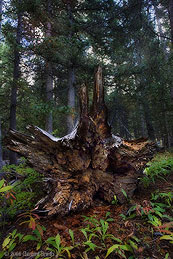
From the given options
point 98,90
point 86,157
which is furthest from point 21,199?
point 98,90

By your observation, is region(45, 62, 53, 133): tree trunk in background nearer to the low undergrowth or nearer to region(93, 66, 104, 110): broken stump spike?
region(93, 66, 104, 110): broken stump spike

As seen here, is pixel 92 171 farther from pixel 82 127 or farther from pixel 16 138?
pixel 16 138

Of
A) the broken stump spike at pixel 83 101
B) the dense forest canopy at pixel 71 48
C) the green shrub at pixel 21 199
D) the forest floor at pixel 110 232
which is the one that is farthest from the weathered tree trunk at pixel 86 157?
the dense forest canopy at pixel 71 48

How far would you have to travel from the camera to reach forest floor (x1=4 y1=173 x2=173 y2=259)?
55.0 inches

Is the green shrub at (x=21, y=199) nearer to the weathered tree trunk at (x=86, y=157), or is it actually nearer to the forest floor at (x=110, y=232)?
the forest floor at (x=110, y=232)

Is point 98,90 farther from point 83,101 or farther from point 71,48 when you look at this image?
point 71,48

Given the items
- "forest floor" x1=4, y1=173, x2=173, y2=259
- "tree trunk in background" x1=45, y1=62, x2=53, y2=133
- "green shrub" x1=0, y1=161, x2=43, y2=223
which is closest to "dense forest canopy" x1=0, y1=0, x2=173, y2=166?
"tree trunk in background" x1=45, y1=62, x2=53, y2=133

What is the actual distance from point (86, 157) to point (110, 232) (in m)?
1.17

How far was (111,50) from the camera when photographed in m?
9.30

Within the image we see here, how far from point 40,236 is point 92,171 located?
50.3 inches

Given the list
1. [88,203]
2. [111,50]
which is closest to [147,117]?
[111,50]

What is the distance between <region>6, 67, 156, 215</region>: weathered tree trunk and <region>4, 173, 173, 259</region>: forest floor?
299 mm

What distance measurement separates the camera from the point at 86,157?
8.16ft

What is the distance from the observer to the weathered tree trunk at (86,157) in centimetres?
232
